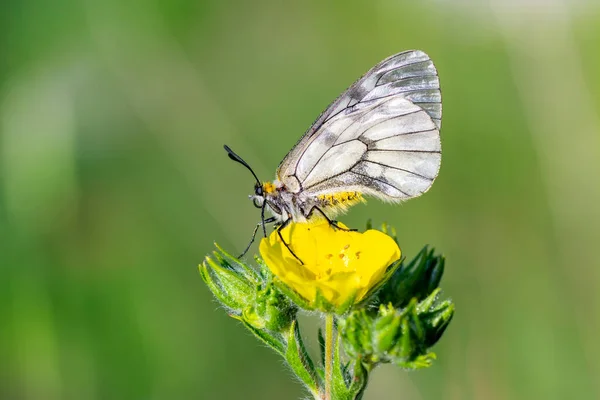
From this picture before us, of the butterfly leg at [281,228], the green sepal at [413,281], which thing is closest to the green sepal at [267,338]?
the butterfly leg at [281,228]

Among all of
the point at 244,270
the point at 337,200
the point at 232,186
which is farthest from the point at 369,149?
the point at 232,186

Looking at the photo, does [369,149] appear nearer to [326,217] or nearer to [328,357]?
[326,217]

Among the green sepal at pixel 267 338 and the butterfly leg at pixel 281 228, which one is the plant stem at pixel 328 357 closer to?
the green sepal at pixel 267 338

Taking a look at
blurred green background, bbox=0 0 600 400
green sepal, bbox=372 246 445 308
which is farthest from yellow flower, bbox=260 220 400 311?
blurred green background, bbox=0 0 600 400

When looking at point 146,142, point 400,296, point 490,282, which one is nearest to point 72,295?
point 146,142

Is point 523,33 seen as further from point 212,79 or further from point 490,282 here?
point 212,79

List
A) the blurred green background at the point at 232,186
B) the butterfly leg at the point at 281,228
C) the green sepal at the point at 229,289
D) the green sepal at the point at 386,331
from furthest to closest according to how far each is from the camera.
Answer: the blurred green background at the point at 232,186 < the butterfly leg at the point at 281,228 < the green sepal at the point at 229,289 < the green sepal at the point at 386,331

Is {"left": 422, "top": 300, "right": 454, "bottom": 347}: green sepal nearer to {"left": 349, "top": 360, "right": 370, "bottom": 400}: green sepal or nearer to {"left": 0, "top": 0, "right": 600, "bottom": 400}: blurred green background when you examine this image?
{"left": 349, "top": 360, "right": 370, "bottom": 400}: green sepal
